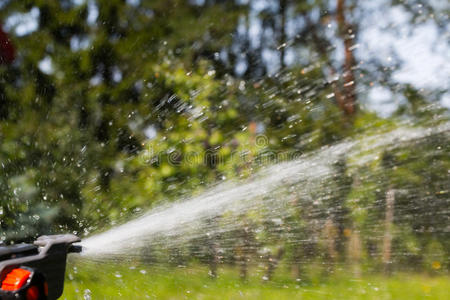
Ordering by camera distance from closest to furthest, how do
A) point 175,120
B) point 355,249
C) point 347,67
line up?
point 347,67
point 175,120
point 355,249

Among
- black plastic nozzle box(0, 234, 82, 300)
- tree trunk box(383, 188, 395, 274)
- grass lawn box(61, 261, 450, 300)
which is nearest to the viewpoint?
black plastic nozzle box(0, 234, 82, 300)

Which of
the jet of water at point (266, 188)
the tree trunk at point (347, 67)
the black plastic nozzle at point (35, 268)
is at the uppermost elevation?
the tree trunk at point (347, 67)

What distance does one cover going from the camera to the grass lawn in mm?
3693

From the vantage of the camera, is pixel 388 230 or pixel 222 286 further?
pixel 388 230

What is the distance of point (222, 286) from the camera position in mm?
4051

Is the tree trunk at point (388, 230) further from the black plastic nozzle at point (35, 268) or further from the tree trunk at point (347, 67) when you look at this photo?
the black plastic nozzle at point (35, 268)

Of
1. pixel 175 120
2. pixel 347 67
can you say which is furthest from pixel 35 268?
pixel 347 67

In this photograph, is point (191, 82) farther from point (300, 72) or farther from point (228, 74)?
point (300, 72)

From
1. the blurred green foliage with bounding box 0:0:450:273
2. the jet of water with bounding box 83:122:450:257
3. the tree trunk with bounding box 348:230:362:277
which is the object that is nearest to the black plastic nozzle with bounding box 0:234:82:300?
the jet of water with bounding box 83:122:450:257


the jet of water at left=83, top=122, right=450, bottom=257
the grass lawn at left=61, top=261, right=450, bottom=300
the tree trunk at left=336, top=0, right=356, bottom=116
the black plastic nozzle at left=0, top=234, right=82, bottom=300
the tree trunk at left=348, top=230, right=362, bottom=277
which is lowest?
the grass lawn at left=61, top=261, right=450, bottom=300

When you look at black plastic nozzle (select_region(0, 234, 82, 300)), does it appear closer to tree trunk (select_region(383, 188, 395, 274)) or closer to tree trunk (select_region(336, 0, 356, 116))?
tree trunk (select_region(336, 0, 356, 116))

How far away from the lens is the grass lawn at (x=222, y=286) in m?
3.69

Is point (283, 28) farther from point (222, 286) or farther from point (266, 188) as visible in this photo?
point (222, 286)

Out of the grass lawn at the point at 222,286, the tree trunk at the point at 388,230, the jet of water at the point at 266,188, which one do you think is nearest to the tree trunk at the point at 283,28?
the jet of water at the point at 266,188
